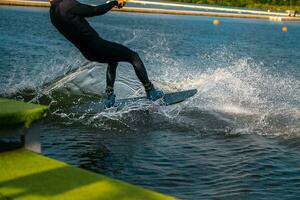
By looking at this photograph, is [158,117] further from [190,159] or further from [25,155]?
[25,155]

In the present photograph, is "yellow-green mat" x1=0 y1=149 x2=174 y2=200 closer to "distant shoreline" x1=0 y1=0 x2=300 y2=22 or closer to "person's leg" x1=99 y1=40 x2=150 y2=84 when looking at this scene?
"person's leg" x1=99 y1=40 x2=150 y2=84

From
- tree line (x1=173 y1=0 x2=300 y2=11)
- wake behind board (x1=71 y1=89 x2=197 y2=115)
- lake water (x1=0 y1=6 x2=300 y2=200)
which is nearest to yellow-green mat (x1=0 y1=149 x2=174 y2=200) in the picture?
lake water (x1=0 y1=6 x2=300 y2=200)

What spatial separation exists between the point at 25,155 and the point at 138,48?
26.8 meters

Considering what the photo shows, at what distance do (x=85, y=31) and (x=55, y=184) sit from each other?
4.45m

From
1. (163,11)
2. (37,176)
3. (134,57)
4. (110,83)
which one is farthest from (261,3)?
(37,176)

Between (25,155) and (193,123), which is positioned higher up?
(25,155)

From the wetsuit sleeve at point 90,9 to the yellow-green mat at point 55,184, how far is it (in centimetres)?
372

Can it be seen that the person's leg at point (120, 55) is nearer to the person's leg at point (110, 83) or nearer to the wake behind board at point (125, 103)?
the person's leg at point (110, 83)

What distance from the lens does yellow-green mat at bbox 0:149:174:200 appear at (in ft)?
13.9

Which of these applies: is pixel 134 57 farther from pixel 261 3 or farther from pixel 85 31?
pixel 261 3

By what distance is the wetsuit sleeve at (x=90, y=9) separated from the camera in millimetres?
8281

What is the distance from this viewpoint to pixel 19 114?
5.60m

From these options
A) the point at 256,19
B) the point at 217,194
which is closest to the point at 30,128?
the point at 217,194

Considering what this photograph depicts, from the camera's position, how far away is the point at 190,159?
7.90 meters
